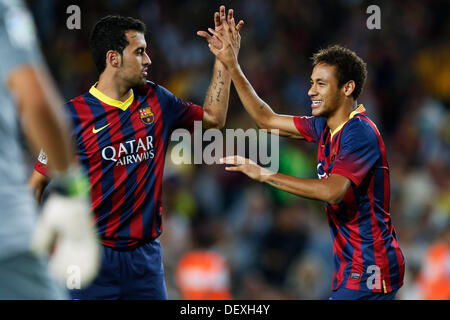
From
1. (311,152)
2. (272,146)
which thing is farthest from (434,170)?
(272,146)

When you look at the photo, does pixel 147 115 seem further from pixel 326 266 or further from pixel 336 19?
pixel 336 19

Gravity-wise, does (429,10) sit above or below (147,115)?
above

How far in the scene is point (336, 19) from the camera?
1096 cm

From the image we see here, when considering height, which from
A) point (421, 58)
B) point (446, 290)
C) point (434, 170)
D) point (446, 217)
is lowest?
point (446, 290)

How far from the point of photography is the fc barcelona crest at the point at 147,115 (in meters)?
4.17

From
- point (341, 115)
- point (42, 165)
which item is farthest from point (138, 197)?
point (341, 115)

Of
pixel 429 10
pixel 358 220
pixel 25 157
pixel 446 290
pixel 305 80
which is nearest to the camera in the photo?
pixel 358 220

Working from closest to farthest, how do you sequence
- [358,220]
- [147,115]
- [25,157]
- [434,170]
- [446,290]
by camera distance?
[358,220] → [147,115] → [446,290] → [25,157] → [434,170]

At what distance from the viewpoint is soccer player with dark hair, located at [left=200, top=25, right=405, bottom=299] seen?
375 centimetres

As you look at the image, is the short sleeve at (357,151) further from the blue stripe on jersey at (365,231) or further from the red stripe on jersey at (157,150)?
the red stripe on jersey at (157,150)

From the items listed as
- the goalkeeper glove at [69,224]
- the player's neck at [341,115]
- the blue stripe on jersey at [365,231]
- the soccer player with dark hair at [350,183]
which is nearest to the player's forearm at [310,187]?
the soccer player with dark hair at [350,183]

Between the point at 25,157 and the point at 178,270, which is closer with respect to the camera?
the point at 178,270

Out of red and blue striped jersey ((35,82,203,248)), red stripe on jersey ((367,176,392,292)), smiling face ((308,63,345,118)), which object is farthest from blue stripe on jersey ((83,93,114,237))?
red stripe on jersey ((367,176,392,292))

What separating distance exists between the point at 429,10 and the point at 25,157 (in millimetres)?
7110
